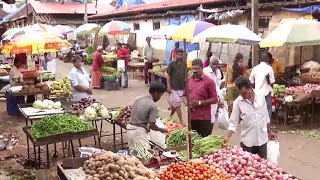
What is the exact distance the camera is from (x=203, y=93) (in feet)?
24.3

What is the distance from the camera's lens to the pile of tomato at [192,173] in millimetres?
4770

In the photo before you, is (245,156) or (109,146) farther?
(109,146)

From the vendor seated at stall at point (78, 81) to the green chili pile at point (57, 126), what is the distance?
172 cm

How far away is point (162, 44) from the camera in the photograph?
23.2 m

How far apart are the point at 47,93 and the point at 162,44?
1174 centimetres

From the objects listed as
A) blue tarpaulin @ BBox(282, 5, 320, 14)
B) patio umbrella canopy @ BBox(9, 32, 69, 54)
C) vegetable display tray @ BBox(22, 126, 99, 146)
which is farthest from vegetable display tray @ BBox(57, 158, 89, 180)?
blue tarpaulin @ BBox(282, 5, 320, 14)

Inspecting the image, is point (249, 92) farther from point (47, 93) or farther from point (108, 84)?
point (108, 84)

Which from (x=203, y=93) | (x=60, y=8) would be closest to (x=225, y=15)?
(x=203, y=93)

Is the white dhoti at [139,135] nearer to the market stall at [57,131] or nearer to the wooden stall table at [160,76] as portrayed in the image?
the market stall at [57,131]

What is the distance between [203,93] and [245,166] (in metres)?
2.38

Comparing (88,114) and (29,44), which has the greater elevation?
(29,44)

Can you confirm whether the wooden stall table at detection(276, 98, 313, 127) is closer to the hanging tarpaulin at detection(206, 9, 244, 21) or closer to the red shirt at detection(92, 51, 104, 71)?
the hanging tarpaulin at detection(206, 9, 244, 21)

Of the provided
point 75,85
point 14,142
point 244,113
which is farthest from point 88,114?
point 244,113

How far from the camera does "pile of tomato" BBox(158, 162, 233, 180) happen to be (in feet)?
15.6
